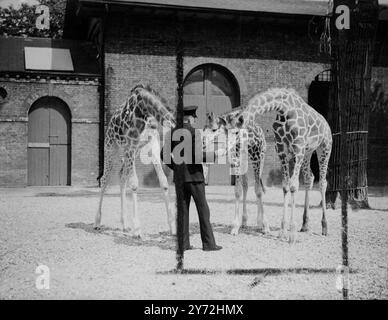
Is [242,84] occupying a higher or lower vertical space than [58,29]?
lower

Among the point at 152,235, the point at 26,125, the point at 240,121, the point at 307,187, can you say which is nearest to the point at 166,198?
the point at 152,235

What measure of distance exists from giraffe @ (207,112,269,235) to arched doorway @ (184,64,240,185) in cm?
923

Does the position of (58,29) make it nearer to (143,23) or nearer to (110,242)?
(143,23)

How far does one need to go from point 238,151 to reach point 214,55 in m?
10.3

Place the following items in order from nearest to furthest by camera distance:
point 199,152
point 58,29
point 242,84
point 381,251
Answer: point 199,152 → point 381,251 → point 242,84 → point 58,29

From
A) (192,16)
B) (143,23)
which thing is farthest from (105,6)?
(192,16)

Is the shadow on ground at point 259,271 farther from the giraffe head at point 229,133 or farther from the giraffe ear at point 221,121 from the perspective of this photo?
the giraffe ear at point 221,121

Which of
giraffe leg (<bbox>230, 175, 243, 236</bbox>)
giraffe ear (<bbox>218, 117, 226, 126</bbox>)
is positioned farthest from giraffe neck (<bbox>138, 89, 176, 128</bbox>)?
giraffe leg (<bbox>230, 175, 243, 236</bbox>)

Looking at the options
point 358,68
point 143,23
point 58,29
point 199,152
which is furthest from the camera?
point 58,29

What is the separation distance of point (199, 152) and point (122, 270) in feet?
6.06

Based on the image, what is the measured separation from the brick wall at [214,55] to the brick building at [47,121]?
1.38m

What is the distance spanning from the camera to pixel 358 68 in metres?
11.1

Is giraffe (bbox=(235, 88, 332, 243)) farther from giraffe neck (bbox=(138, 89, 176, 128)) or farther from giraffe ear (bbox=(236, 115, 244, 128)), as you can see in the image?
giraffe neck (bbox=(138, 89, 176, 128))

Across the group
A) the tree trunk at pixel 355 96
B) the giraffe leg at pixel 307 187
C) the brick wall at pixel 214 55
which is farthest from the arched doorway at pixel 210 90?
the giraffe leg at pixel 307 187
